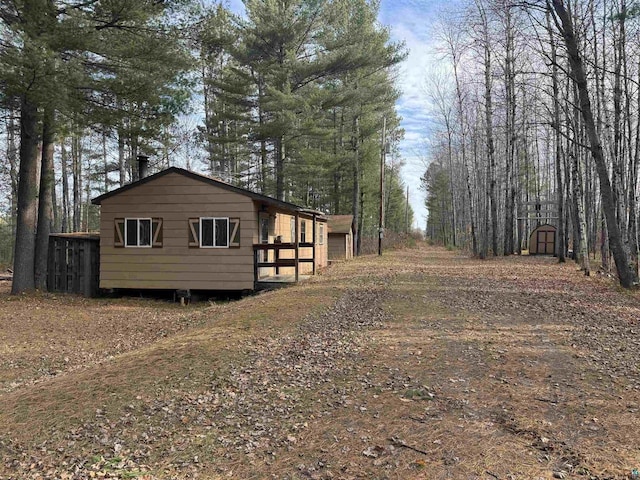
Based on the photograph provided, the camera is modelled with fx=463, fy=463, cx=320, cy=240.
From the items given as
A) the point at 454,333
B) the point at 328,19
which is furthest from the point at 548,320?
the point at 328,19

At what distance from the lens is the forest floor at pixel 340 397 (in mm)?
3396

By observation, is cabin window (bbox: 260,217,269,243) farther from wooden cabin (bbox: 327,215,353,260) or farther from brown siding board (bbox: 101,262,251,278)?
wooden cabin (bbox: 327,215,353,260)

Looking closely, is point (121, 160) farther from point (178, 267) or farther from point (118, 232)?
point (178, 267)

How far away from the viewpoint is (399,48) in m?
27.4

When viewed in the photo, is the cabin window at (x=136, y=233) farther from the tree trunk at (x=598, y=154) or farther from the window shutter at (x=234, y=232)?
the tree trunk at (x=598, y=154)

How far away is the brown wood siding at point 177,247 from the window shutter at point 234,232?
0.11 meters

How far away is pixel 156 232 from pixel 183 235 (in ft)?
2.93

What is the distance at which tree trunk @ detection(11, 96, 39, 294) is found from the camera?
13.0 metres

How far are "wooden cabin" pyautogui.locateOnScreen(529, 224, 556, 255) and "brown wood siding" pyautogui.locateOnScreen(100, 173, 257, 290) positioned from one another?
19782mm

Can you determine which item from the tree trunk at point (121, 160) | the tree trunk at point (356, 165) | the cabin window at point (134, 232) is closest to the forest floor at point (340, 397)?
the cabin window at point (134, 232)

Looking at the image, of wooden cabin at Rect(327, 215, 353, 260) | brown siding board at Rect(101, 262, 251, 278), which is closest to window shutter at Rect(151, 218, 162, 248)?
brown siding board at Rect(101, 262, 251, 278)

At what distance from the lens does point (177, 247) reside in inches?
559

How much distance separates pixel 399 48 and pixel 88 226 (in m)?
28.2

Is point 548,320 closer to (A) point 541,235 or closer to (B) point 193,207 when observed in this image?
(B) point 193,207
